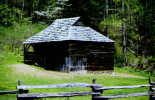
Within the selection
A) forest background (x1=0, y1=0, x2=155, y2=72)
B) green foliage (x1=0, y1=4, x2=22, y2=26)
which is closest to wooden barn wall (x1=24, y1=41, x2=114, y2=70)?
forest background (x1=0, y1=0, x2=155, y2=72)

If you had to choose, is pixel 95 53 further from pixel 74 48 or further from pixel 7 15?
pixel 7 15

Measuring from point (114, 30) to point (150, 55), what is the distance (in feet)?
27.1

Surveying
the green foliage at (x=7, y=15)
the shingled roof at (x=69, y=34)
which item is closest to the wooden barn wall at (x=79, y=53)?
the shingled roof at (x=69, y=34)

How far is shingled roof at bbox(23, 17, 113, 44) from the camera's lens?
115 ft

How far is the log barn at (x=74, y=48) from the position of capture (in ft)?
114

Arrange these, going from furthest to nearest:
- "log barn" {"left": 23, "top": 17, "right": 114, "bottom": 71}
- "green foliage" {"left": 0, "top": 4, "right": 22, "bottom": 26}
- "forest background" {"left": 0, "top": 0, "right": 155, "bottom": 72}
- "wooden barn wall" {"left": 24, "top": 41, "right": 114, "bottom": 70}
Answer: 1. "green foliage" {"left": 0, "top": 4, "right": 22, "bottom": 26}
2. "forest background" {"left": 0, "top": 0, "right": 155, "bottom": 72}
3. "wooden barn wall" {"left": 24, "top": 41, "right": 114, "bottom": 70}
4. "log barn" {"left": 23, "top": 17, "right": 114, "bottom": 71}

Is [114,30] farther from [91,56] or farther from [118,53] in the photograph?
[91,56]

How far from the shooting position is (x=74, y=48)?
115 feet

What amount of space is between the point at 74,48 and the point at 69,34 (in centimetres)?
164

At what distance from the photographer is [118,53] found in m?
48.3

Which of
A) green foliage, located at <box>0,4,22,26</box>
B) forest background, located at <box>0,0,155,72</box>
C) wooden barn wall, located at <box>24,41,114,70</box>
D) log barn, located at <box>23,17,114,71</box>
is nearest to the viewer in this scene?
log barn, located at <box>23,17,114,71</box>

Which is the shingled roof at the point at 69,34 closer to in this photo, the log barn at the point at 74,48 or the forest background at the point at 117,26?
the log barn at the point at 74,48

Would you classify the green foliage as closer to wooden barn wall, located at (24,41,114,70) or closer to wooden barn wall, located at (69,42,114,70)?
wooden barn wall, located at (24,41,114,70)

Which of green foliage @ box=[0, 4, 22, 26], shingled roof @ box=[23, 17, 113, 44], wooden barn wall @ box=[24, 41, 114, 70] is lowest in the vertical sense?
wooden barn wall @ box=[24, 41, 114, 70]
